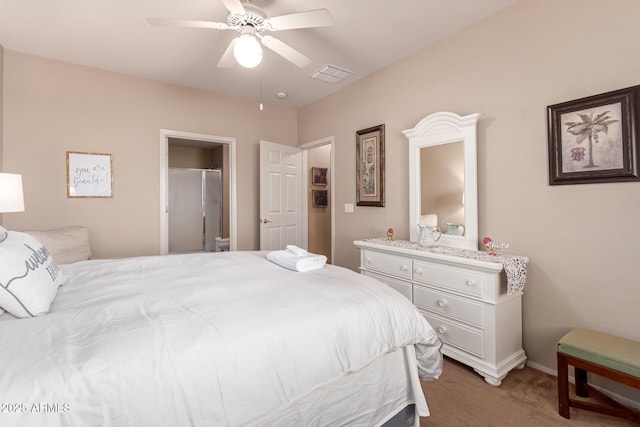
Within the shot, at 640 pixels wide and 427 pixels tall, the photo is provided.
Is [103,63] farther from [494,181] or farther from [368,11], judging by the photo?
[494,181]

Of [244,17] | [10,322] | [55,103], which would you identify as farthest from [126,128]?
[10,322]

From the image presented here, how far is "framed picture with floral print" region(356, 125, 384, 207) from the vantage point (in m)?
3.37

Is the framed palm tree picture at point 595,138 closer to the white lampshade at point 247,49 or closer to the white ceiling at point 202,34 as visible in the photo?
the white ceiling at point 202,34

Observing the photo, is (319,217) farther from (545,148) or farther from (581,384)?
(581,384)

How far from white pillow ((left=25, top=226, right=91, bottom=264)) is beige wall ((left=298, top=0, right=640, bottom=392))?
3.53 metres

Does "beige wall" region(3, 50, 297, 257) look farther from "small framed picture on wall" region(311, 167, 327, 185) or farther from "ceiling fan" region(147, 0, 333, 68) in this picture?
"ceiling fan" region(147, 0, 333, 68)

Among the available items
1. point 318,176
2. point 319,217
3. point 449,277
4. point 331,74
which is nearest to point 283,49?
point 331,74

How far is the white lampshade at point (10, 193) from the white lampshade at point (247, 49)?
182 cm

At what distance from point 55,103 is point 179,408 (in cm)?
366

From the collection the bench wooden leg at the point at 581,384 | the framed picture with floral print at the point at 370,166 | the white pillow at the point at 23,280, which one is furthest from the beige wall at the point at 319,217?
the white pillow at the point at 23,280

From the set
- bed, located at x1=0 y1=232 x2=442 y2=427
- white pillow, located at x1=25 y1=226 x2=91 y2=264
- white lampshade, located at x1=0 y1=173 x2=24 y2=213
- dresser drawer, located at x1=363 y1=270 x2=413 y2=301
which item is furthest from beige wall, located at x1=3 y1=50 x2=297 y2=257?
dresser drawer, located at x1=363 y1=270 x2=413 y2=301

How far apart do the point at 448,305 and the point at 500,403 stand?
2.12 ft

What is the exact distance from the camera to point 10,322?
990 mm

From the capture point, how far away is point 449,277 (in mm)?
2248
